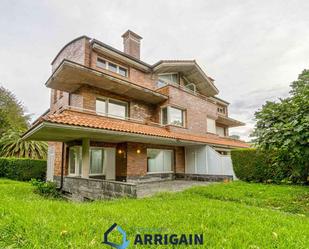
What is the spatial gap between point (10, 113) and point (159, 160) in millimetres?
22591

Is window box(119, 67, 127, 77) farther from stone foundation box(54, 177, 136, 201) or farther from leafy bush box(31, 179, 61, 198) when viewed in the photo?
leafy bush box(31, 179, 61, 198)

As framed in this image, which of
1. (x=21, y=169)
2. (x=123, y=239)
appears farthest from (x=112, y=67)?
(x=123, y=239)

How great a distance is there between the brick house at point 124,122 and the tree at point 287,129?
6.09 metres

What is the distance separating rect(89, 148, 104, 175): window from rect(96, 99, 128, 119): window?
256 cm

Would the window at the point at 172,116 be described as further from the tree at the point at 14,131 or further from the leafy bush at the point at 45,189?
the tree at the point at 14,131

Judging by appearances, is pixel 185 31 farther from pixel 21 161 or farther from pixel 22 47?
pixel 21 161

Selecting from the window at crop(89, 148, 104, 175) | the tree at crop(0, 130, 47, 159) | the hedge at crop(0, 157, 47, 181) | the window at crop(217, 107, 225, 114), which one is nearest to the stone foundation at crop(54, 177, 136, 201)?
the window at crop(89, 148, 104, 175)

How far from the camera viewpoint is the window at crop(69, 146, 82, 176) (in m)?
12.4

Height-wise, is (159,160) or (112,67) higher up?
(112,67)

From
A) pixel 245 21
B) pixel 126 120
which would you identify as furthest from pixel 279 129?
pixel 126 120

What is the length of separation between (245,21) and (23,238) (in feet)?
45.9

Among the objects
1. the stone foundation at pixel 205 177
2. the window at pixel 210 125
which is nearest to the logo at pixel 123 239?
the stone foundation at pixel 205 177

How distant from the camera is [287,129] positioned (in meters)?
6.87

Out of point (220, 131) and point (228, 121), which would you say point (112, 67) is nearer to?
point (228, 121)
